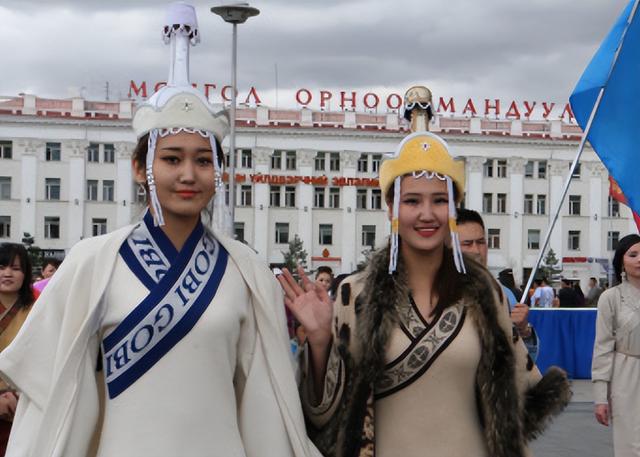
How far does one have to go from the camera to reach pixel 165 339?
129 inches

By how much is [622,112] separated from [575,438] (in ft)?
15.4

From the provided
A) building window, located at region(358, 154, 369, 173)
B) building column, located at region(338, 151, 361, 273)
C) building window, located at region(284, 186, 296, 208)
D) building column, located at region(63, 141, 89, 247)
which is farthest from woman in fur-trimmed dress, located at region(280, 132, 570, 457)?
building window, located at region(358, 154, 369, 173)

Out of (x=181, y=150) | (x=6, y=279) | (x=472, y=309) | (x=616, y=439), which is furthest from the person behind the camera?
(x=616, y=439)

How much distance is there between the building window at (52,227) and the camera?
205 ft

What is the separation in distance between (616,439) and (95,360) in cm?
448

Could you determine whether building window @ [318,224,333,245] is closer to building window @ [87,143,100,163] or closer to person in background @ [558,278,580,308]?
building window @ [87,143,100,163]

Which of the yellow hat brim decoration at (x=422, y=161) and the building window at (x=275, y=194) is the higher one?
the building window at (x=275, y=194)

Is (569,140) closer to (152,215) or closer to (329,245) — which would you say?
(329,245)

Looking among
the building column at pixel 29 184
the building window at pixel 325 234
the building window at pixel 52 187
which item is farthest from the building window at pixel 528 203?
the building column at pixel 29 184

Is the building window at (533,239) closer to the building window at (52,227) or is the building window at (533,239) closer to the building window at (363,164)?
the building window at (363,164)

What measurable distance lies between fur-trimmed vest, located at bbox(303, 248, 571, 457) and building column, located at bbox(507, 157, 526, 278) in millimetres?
64617

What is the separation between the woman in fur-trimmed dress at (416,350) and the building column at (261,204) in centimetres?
6108

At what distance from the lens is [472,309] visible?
3787mm

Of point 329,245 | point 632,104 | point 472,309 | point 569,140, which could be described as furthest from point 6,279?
point 569,140
